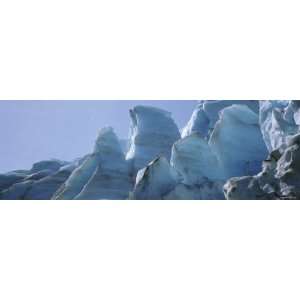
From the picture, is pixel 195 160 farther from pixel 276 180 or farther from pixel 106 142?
pixel 276 180

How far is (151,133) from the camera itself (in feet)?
32.9

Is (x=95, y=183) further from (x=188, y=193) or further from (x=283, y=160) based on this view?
(x=283, y=160)

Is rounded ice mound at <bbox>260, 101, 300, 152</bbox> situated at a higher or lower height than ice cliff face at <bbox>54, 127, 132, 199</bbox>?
higher

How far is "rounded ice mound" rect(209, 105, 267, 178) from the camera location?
866 cm

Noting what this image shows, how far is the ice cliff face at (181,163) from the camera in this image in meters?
7.39

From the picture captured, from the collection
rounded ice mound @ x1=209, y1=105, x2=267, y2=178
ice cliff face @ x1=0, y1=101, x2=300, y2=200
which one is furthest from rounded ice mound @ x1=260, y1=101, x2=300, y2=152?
rounded ice mound @ x1=209, y1=105, x2=267, y2=178

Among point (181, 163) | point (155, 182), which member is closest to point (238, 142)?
point (181, 163)

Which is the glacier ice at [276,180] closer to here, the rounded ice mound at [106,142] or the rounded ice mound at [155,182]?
the rounded ice mound at [155,182]

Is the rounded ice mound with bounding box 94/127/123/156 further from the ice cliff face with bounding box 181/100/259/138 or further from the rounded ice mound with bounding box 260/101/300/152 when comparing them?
the rounded ice mound with bounding box 260/101/300/152

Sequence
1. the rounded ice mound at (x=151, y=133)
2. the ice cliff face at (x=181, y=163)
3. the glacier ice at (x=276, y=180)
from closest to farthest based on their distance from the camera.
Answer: the glacier ice at (x=276, y=180) < the ice cliff face at (x=181, y=163) < the rounded ice mound at (x=151, y=133)

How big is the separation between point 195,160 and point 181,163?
32 cm

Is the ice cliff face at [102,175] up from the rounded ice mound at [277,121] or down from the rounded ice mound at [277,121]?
down

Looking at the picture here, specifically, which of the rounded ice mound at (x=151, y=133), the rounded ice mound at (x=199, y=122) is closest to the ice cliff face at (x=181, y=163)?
the rounded ice mound at (x=151, y=133)

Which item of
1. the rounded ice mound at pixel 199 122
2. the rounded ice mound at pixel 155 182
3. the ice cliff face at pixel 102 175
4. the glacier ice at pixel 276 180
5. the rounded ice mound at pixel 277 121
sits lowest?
the glacier ice at pixel 276 180
